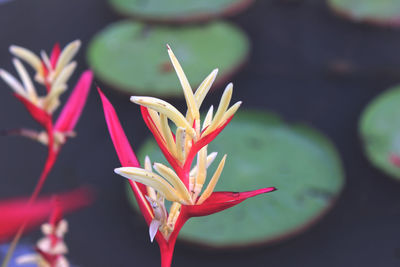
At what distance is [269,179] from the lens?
1462 millimetres

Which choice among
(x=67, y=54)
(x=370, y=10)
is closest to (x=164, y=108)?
(x=67, y=54)

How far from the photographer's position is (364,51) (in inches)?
87.2

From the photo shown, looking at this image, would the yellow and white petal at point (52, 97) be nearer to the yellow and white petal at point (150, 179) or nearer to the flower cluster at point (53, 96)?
the flower cluster at point (53, 96)

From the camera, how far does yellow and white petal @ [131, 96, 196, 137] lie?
25 cm

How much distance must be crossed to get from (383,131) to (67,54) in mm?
1363

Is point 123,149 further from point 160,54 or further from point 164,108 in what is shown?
point 160,54

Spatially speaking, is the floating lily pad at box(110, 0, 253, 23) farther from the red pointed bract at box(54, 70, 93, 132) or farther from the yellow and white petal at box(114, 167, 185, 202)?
the yellow and white petal at box(114, 167, 185, 202)

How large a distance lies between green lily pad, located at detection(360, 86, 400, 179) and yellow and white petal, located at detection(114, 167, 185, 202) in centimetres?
128

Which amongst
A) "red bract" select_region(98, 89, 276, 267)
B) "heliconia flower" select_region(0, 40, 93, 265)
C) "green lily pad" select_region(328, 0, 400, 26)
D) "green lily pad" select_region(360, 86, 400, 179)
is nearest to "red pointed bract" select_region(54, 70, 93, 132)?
"heliconia flower" select_region(0, 40, 93, 265)

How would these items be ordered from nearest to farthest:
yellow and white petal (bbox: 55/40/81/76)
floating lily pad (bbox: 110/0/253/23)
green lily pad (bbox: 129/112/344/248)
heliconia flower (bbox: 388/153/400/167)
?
1. yellow and white petal (bbox: 55/40/81/76)
2. green lily pad (bbox: 129/112/344/248)
3. heliconia flower (bbox: 388/153/400/167)
4. floating lily pad (bbox: 110/0/253/23)

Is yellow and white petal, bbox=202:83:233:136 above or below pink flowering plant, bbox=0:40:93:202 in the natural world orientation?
above

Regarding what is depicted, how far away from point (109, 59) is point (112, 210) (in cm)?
80

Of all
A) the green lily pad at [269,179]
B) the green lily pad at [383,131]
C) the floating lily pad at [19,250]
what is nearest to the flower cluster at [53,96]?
the green lily pad at [269,179]

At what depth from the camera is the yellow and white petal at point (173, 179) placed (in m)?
0.26
